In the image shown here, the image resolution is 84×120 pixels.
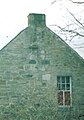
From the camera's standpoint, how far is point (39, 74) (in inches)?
1069

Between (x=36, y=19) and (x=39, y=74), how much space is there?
Answer: 345cm

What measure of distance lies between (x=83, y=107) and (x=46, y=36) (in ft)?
16.3

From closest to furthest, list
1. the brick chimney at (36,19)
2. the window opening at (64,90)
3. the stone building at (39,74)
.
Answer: the stone building at (39,74) → the window opening at (64,90) → the brick chimney at (36,19)

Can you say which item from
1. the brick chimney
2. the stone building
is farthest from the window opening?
the brick chimney

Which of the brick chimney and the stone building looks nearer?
the stone building

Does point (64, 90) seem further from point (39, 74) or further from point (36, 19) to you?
point (36, 19)

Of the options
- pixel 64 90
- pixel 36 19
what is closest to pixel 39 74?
pixel 64 90

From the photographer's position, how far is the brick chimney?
90.6ft

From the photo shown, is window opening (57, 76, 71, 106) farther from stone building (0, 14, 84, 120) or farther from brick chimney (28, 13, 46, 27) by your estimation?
brick chimney (28, 13, 46, 27)

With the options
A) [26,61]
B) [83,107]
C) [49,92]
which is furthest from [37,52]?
[83,107]

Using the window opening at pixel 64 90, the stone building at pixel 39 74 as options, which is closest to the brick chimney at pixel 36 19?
the stone building at pixel 39 74

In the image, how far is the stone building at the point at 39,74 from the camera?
86.4ft

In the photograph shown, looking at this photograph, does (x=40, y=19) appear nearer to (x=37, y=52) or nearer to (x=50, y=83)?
(x=37, y=52)

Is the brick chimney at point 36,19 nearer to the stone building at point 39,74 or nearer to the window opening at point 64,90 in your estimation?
the stone building at point 39,74
